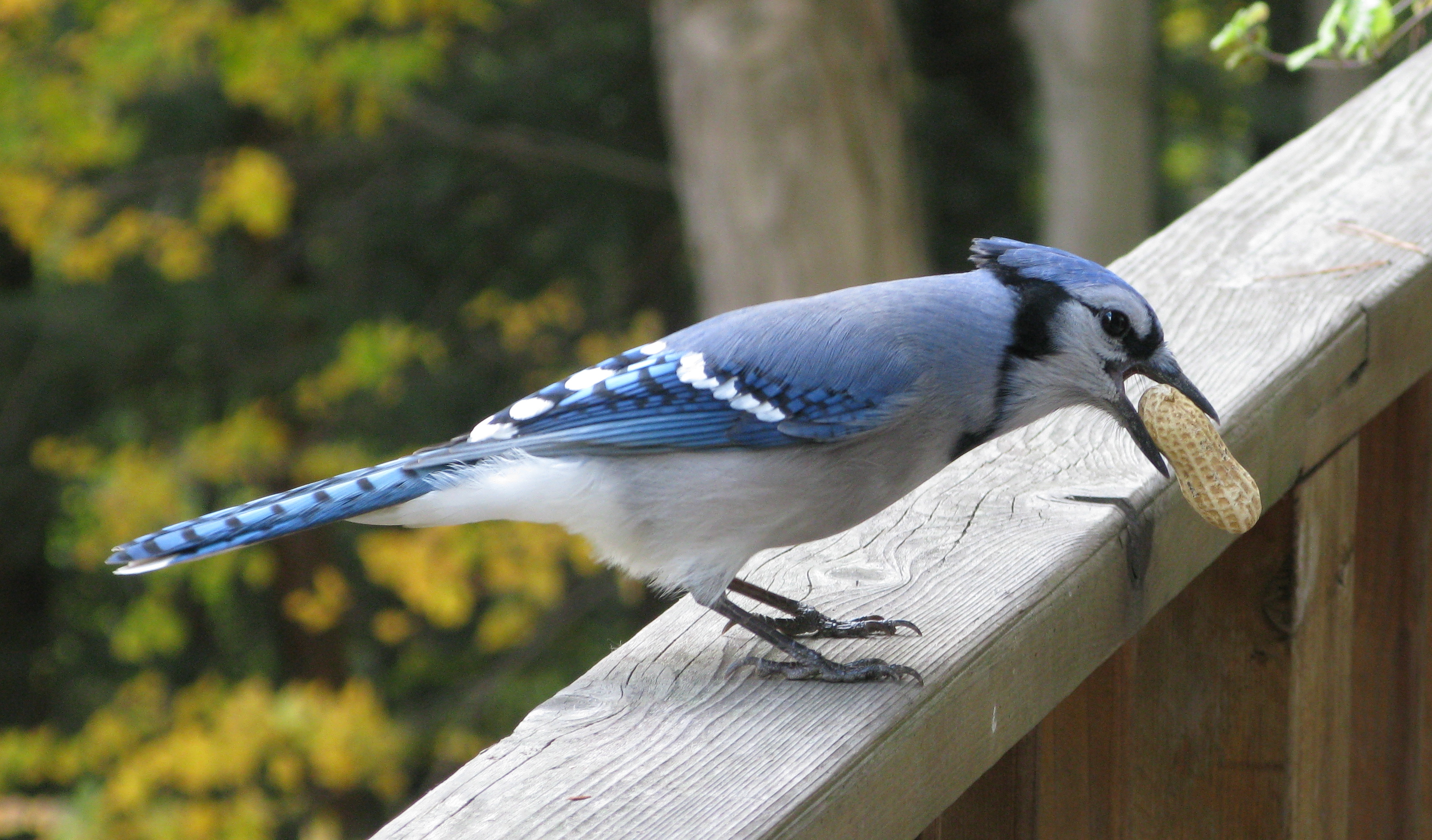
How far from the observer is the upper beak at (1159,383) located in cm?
149

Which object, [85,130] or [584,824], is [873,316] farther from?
[85,130]

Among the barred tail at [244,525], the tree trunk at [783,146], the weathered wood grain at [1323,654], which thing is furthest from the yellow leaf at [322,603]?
the weathered wood grain at [1323,654]

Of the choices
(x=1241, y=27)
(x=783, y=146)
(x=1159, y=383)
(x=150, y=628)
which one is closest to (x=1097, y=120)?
(x=783, y=146)

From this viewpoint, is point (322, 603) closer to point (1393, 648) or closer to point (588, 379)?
point (588, 379)

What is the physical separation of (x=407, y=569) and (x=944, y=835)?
469 cm

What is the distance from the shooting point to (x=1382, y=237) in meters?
1.78

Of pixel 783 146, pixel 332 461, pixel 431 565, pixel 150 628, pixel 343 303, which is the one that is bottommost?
pixel 150 628

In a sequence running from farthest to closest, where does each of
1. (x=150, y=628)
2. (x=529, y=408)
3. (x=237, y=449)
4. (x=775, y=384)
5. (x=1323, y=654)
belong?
(x=150, y=628)
(x=237, y=449)
(x=529, y=408)
(x=775, y=384)
(x=1323, y=654)

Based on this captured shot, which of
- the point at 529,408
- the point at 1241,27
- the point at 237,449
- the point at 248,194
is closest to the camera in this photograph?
the point at 529,408

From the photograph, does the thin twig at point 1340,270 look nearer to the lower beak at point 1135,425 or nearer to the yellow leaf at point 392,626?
the lower beak at point 1135,425

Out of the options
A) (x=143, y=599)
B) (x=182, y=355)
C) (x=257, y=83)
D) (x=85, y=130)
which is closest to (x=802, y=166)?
(x=257, y=83)

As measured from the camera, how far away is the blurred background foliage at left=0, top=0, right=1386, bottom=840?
5855mm

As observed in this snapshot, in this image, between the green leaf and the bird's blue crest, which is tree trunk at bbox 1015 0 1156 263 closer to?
the green leaf

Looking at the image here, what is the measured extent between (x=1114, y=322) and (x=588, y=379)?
24.3 inches
